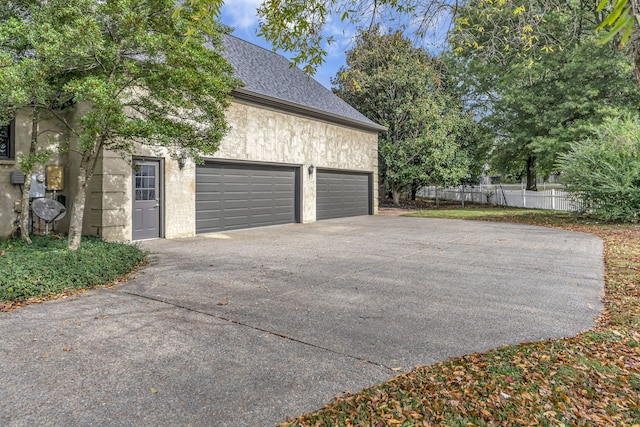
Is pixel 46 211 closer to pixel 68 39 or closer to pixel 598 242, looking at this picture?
pixel 68 39

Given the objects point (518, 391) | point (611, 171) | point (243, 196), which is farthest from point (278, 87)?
point (518, 391)

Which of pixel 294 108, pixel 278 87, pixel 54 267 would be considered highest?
pixel 278 87

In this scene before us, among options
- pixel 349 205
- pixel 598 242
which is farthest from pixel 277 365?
pixel 349 205

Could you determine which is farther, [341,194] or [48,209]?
[341,194]

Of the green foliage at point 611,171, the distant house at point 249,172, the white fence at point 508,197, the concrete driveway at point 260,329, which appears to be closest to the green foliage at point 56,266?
the concrete driveway at point 260,329

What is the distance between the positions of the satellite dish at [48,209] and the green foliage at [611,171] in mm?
15327

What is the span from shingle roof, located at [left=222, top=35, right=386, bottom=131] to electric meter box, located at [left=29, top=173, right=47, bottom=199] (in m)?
5.21

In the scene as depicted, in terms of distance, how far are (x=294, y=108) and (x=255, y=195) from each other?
3251 mm

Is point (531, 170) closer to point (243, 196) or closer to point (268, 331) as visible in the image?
point (243, 196)

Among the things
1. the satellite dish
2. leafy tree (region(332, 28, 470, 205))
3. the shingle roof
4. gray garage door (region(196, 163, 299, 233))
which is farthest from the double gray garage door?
leafy tree (region(332, 28, 470, 205))

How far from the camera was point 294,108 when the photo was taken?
13.6 m

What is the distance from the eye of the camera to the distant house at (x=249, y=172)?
9062 mm

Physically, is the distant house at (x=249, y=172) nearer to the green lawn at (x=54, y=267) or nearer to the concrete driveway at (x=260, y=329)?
the green lawn at (x=54, y=267)

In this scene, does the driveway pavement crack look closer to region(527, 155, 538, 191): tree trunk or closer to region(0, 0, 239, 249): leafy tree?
region(0, 0, 239, 249): leafy tree
